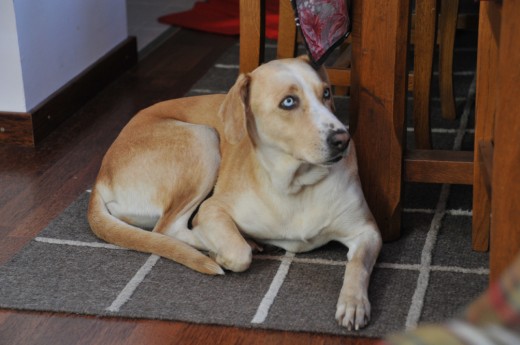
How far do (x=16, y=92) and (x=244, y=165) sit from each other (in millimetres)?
1101

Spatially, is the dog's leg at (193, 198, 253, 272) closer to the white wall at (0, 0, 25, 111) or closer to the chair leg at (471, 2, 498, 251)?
the chair leg at (471, 2, 498, 251)

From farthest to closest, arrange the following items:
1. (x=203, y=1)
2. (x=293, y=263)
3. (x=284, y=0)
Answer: (x=203, y=1)
(x=284, y=0)
(x=293, y=263)

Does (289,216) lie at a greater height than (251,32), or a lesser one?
lesser

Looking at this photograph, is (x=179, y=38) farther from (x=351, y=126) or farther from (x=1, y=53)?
(x=351, y=126)

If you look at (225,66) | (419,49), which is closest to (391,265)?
(419,49)

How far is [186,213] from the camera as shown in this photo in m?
2.22

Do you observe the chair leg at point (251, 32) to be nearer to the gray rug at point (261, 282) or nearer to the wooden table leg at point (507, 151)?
the gray rug at point (261, 282)

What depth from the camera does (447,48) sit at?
290cm

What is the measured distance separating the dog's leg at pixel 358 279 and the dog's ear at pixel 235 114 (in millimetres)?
365

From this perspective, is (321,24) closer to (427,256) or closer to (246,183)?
(246,183)

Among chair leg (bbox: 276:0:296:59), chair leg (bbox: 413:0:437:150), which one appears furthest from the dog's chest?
chair leg (bbox: 276:0:296:59)

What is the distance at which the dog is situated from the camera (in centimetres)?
189

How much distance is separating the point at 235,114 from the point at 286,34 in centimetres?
88

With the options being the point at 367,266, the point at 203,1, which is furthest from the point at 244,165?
the point at 203,1
